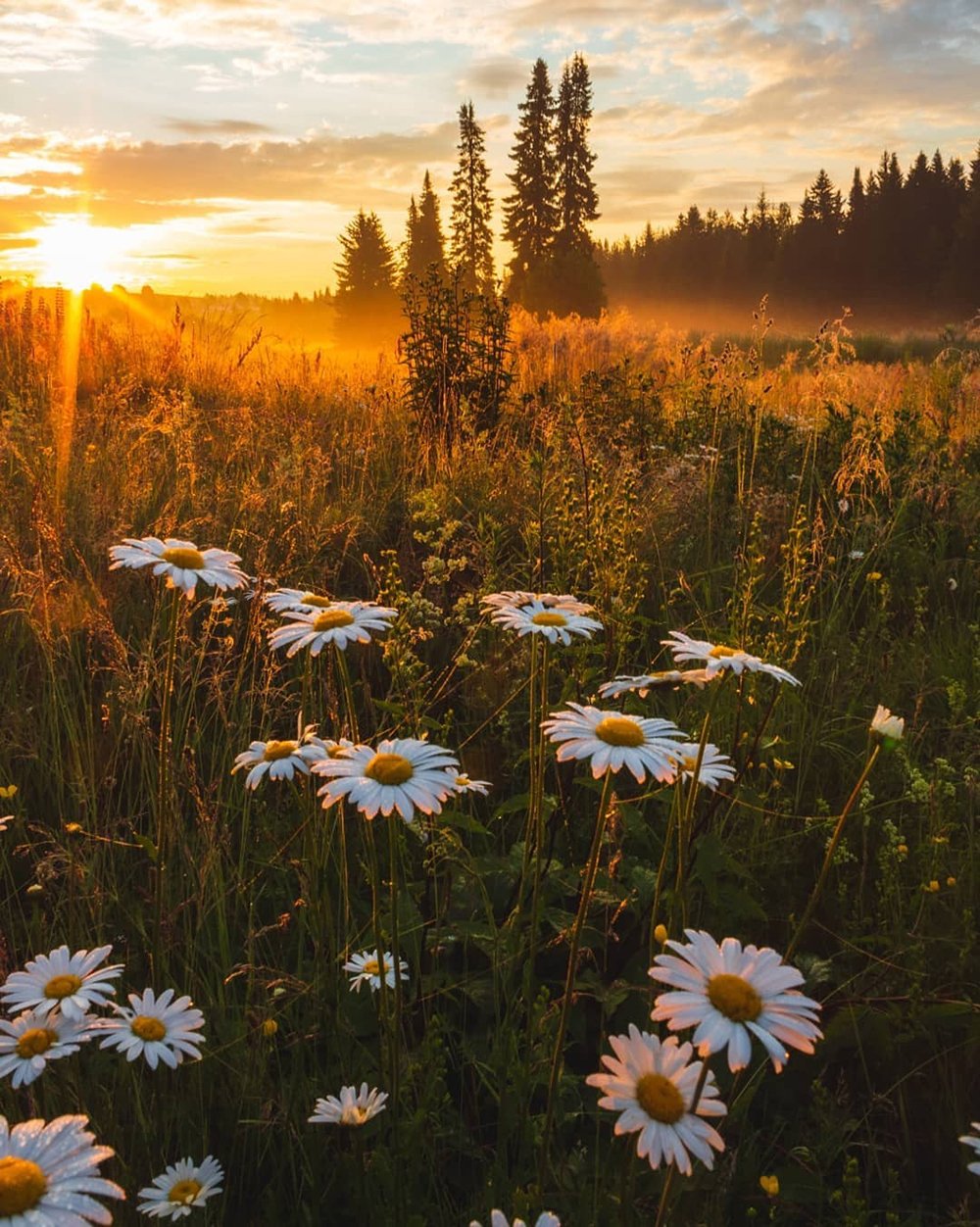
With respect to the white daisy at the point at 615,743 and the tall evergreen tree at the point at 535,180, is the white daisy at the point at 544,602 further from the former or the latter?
the tall evergreen tree at the point at 535,180

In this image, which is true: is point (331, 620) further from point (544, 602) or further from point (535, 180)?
point (535, 180)

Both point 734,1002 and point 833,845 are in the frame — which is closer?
point 734,1002

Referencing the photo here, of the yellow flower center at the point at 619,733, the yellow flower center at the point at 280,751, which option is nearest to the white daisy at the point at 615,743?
the yellow flower center at the point at 619,733

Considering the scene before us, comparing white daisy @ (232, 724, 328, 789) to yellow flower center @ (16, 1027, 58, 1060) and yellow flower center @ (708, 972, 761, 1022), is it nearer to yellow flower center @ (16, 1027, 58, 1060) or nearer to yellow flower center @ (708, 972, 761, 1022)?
yellow flower center @ (16, 1027, 58, 1060)

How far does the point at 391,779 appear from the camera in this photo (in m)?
1.09

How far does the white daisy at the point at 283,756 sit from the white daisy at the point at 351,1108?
1.45 ft

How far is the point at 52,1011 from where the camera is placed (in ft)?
3.58

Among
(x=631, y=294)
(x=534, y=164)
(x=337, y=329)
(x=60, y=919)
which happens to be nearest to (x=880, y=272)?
(x=631, y=294)

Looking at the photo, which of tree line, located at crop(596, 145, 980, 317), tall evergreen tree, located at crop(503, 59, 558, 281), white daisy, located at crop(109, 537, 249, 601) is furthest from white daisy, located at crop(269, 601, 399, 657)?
tree line, located at crop(596, 145, 980, 317)

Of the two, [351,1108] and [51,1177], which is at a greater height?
[51,1177]

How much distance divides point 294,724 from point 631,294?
232 ft

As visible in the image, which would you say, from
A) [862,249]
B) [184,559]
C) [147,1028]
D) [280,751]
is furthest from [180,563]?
[862,249]

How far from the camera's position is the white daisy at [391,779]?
104cm

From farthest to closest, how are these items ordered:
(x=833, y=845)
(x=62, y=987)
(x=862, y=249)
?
1. (x=862, y=249)
2. (x=62, y=987)
3. (x=833, y=845)
